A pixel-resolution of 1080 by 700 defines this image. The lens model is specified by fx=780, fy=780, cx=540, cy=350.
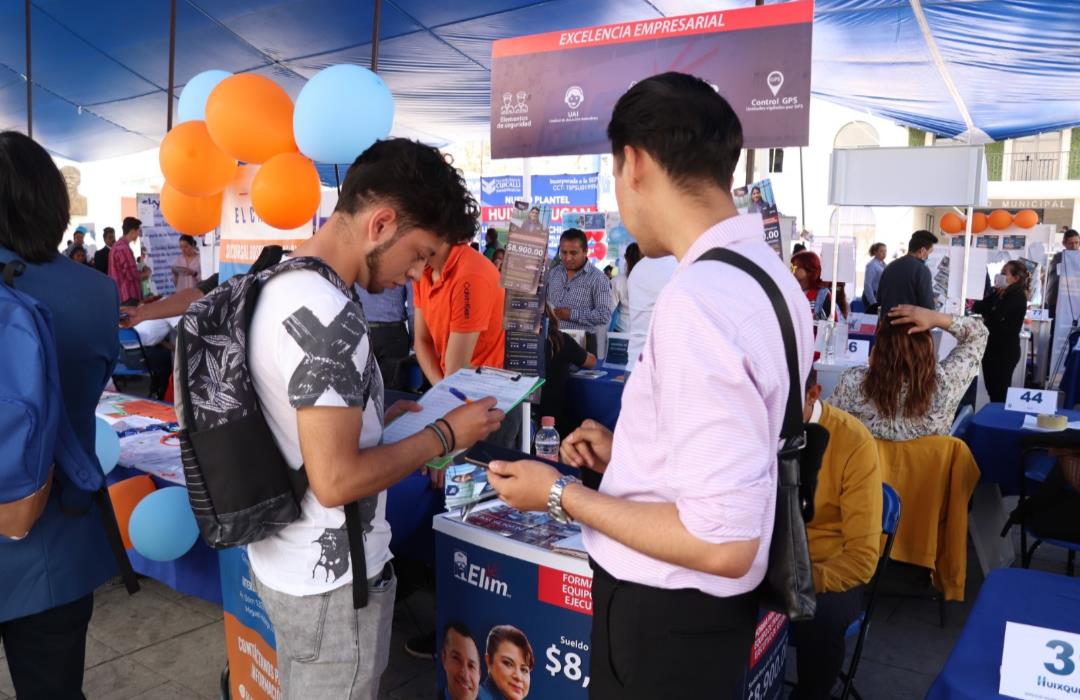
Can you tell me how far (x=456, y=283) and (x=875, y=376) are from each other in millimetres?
1798

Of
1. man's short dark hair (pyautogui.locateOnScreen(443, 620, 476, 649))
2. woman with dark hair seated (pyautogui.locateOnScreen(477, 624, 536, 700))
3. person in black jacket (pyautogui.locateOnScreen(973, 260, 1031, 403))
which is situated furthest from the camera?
person in black jacket (pyautogui.locateOnScreen(973, 260, 1031, 403))

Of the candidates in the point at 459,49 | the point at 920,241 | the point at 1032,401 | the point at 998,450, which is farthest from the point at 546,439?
the point at 459,49

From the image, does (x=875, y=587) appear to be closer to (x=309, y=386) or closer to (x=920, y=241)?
(x=309, y=386)

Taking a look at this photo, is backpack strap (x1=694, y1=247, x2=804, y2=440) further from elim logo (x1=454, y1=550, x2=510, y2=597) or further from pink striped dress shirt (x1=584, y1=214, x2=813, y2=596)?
elim logo (x1=454, y1=550, x2=510, y2=597)

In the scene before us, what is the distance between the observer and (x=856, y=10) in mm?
5688

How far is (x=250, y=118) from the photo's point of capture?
2773 millimetres

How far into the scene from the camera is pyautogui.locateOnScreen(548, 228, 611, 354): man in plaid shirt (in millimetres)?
6320

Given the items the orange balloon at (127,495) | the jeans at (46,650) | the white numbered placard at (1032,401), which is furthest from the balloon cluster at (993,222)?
the jeans at (46,650)

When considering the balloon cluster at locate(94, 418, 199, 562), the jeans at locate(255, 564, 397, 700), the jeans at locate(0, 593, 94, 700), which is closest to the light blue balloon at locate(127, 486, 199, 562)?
the balloon cluster at locate(94, 418, 199, 562)

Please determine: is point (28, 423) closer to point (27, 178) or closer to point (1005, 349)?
point (27, 178)

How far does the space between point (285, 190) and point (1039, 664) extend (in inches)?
99.4

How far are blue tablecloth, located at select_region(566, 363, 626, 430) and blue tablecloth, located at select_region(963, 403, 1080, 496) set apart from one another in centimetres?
187

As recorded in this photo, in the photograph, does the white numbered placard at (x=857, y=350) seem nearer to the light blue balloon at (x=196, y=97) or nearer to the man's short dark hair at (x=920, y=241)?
the man's short dark hair at (x=920, y=241)

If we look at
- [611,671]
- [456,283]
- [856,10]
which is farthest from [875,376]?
[856,10]
